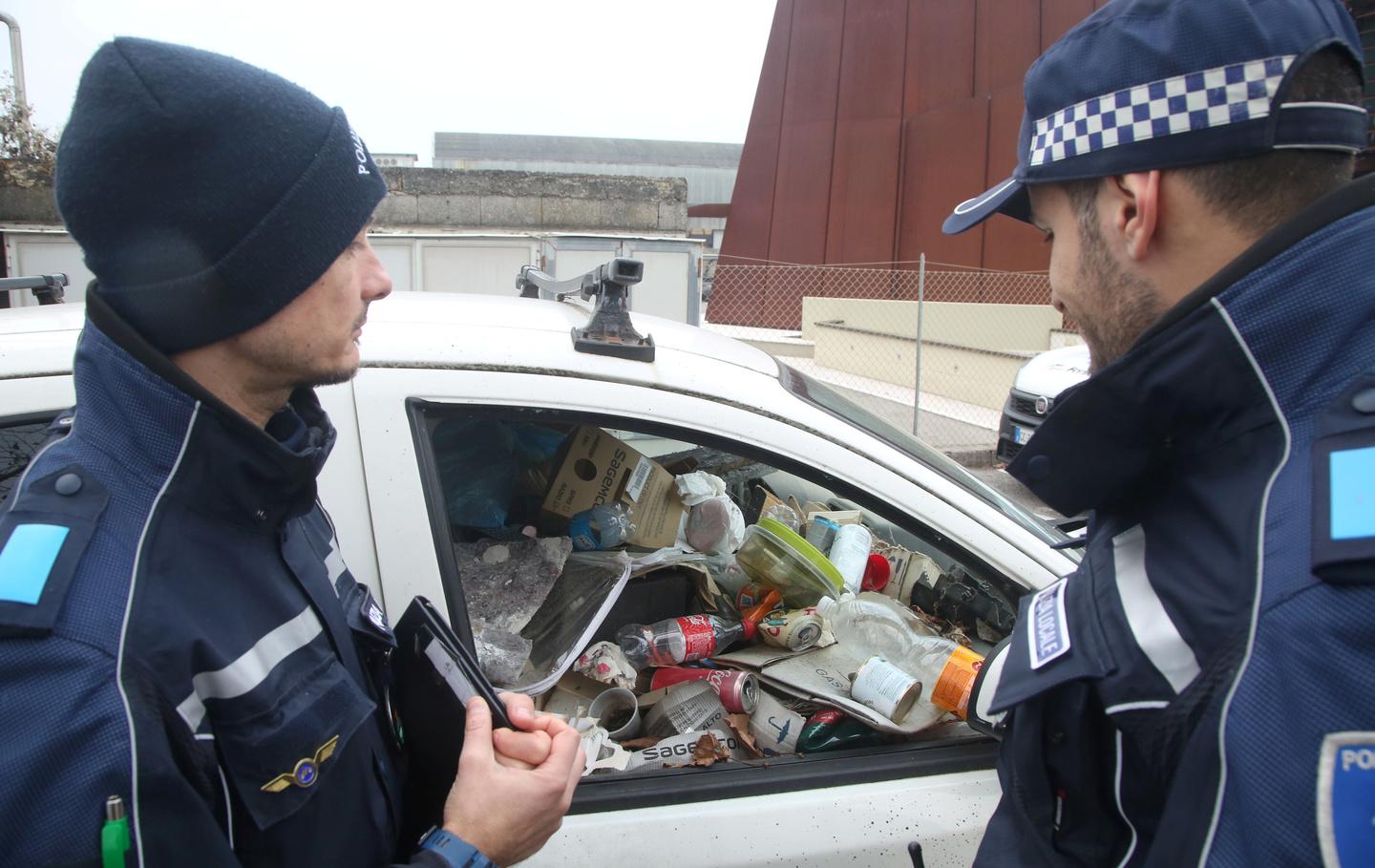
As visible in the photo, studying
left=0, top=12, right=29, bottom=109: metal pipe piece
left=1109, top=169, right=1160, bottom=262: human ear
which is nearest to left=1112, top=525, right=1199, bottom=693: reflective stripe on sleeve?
left=1109, top=169, right=1160, bottom=262: human ear

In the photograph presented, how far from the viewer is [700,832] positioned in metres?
1.46

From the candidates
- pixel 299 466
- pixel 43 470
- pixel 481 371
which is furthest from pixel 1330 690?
pixel 481 371

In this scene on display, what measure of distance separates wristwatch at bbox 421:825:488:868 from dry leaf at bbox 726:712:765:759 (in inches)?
35.0

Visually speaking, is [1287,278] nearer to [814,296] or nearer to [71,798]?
[71,798]

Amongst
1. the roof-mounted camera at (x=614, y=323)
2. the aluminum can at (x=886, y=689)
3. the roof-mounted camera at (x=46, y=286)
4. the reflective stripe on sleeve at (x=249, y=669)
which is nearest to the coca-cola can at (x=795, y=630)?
the aluminum can at (x=886, y=689)

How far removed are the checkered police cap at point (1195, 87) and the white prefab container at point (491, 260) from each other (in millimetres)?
4828

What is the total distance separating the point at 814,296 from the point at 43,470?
14700 millimetres

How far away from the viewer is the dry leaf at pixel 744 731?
1.81 meters

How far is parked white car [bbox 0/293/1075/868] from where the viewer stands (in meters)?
1.45

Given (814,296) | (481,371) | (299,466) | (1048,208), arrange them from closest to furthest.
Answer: (299,466), (1048,208), (481,371), (814,296)

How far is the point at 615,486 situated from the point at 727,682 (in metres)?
0.61

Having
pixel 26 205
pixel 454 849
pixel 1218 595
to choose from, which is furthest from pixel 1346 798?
pixel 26 205

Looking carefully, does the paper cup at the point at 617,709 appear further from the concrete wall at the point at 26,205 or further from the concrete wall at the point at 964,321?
the concrete wall at the point at 964,321

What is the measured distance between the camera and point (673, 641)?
2051 millimetres
